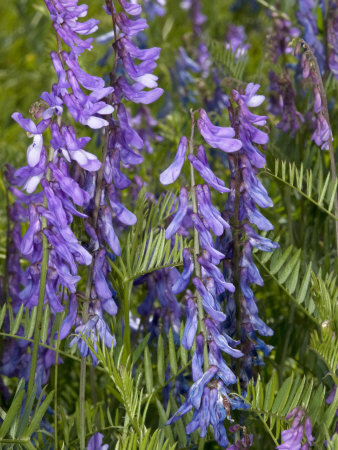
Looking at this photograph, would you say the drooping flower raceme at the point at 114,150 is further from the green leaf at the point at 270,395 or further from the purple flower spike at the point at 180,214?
the green leaf at the point at 270,395

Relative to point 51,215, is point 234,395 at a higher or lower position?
lower

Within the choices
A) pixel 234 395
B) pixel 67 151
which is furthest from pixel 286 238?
pixel 67 151

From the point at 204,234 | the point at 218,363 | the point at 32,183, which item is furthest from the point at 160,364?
the point at 32,183

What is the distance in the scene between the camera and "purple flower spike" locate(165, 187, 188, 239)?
1448 millimetres

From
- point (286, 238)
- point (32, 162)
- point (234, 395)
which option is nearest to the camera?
point (32, 162)

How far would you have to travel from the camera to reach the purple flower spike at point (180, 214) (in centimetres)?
145

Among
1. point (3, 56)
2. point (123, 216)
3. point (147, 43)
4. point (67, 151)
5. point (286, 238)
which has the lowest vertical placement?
point (3, 56)

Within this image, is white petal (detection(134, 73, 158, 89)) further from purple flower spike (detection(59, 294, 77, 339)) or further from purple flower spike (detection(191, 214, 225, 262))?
purple flower spike (detection(59, 294, 77, 339))

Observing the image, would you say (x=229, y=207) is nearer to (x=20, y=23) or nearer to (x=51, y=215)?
(x=51, y=215)

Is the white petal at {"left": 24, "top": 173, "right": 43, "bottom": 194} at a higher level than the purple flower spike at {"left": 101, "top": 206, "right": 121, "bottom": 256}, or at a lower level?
higher

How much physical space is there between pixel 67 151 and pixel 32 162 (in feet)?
0.25

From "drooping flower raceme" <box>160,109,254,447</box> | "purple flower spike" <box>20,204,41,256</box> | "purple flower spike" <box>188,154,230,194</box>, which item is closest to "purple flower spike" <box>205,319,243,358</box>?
"drooping flower raceme" <box>160,109,254,447</box>

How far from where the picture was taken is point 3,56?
490 cm

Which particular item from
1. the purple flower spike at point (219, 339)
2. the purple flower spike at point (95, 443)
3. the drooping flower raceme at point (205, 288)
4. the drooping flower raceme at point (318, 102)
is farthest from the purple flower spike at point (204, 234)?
the drooping flower raceme at point (318, 102)
